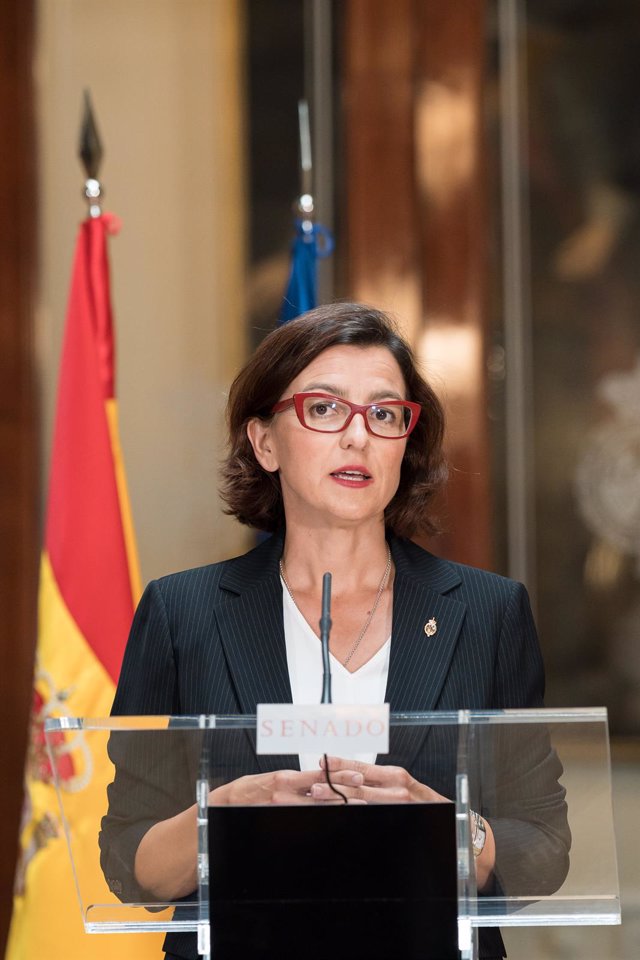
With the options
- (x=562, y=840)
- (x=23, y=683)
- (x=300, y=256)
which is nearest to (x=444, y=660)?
(x=562, y=840)

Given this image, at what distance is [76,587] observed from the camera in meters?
2.82

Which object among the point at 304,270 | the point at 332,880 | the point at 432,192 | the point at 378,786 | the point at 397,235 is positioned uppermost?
the point at 432,192

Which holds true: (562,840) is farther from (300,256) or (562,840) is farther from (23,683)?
(23,683)

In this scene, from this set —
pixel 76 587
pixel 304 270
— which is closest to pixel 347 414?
pixel 76 587

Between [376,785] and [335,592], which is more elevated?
[335,592]

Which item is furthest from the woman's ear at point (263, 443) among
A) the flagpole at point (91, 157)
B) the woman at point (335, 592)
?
the flagpole at point (91, 157)

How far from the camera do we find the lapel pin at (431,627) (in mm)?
1833

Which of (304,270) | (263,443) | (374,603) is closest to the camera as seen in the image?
(374,603)

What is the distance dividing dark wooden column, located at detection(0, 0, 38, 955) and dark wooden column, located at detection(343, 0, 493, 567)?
104 cm

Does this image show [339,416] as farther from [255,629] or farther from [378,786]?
[378,786]

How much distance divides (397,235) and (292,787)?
2.82 metres

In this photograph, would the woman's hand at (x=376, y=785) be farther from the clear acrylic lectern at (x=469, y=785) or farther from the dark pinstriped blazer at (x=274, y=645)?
the dark pinstriped blazer at (x=274, y=645)

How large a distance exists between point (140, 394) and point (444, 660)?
2.36 metres

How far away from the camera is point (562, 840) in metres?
1.39
